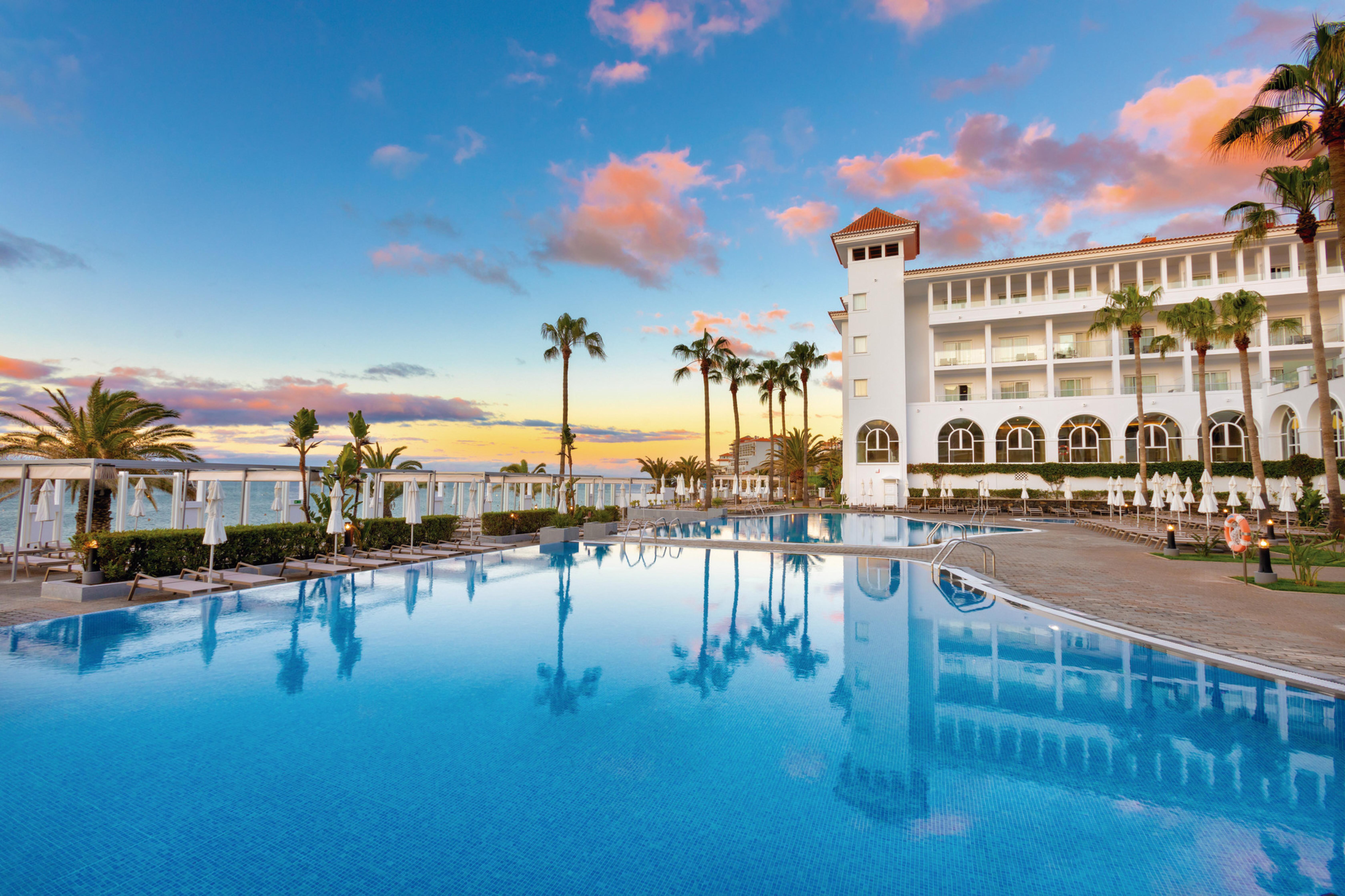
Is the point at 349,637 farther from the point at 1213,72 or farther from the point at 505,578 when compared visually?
the point at 1213,72

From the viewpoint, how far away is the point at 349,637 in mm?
7914

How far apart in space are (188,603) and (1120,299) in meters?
35.2

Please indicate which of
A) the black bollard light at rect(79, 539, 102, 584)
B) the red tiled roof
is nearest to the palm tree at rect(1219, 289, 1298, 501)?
the red tiled roof

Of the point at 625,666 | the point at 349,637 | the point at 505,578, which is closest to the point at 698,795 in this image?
the point at 625,666

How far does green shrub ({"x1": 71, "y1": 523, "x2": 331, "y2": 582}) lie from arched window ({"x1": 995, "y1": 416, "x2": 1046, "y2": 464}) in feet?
116

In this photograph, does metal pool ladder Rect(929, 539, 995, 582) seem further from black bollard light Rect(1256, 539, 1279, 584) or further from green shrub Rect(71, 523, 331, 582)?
green shrub Rect(71, 523, 331, 582)

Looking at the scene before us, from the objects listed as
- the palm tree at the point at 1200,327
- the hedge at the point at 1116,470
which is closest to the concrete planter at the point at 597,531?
the palm tree at the point at 1200,327

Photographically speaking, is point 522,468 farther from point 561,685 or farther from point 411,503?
point 561,685

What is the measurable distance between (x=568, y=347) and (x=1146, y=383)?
33666mm

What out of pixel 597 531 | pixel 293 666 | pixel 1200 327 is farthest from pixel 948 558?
pixel 1200 327

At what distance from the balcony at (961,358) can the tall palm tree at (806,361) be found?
7.05 meters

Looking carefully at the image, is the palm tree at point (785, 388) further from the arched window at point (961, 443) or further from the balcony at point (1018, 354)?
the balcony at point (1018, 354)

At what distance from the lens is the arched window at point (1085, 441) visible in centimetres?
3341

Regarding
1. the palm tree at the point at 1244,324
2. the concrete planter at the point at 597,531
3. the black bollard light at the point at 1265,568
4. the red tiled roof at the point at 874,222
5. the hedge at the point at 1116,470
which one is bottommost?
the concrete planter at the point at 597,531
